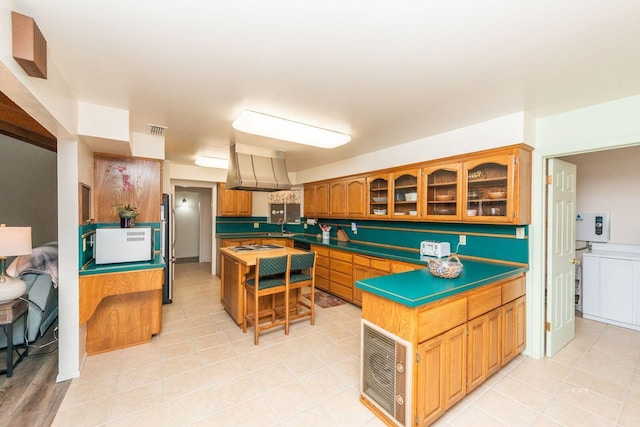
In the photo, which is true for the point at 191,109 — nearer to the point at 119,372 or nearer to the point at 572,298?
the point at 119,372

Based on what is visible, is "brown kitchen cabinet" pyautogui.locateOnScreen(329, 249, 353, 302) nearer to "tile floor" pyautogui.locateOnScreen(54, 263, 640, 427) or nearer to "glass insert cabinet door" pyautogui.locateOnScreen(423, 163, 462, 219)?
"tile floor" pyautogui.locateOnScreen(54, 263, 640, 427)

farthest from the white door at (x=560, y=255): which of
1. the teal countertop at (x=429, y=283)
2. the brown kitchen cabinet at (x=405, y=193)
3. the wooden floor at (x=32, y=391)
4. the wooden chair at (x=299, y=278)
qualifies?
the wooden floor at (x=32, y=391)

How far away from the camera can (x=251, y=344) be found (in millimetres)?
2850

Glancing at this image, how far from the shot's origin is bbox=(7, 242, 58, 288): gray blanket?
8.95ft

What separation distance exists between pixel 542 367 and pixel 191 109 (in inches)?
156

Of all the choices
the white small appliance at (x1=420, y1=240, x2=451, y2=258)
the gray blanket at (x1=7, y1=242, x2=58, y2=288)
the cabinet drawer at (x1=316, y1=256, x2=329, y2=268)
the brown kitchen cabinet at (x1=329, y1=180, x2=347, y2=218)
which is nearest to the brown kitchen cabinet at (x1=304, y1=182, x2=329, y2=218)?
the brown kitchen cabinet at (x1=329, y1=180, x2=347, y2=218)

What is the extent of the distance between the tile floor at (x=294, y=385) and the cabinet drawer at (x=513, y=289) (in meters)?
0.63

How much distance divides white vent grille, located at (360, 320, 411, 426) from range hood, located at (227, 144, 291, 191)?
7.72 ft

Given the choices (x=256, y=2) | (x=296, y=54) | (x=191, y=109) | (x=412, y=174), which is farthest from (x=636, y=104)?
(x=191, y=109)

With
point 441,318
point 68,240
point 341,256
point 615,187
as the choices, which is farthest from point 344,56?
point 615,187

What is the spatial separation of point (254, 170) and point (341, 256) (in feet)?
5.99

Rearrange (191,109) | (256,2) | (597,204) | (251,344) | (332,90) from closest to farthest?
1. (256,2)
2. (332,90)
3. (191,109)
4. (251,344)
5. (597,204)

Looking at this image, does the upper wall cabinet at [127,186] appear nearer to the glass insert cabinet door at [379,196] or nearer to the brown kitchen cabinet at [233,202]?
the brown kitchen cabinet at [233,202]

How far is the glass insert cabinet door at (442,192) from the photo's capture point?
3.01 meters
